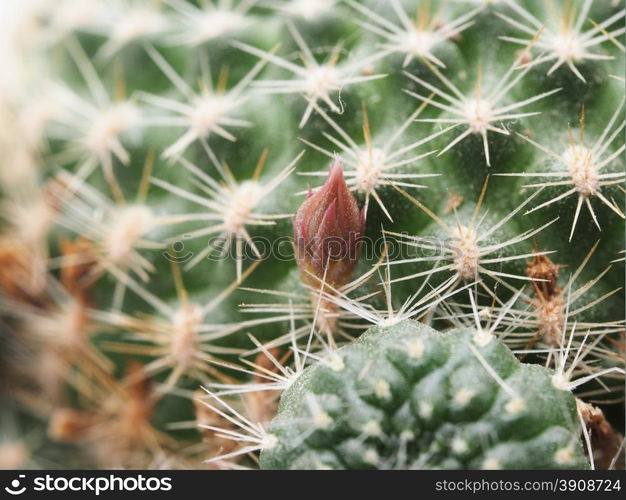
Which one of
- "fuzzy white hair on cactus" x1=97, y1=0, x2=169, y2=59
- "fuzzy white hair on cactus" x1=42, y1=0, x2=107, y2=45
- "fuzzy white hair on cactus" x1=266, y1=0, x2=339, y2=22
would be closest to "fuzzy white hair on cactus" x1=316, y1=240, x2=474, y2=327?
"fuzzy white hair on cactus" x1=266, y1=0, x2=339, y2=22

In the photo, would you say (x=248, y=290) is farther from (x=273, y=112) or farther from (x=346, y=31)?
(x=346, y=31)

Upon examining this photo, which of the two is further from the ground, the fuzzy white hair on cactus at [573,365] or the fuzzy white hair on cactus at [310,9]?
the fuzzy white hair on cactus at [310,9]

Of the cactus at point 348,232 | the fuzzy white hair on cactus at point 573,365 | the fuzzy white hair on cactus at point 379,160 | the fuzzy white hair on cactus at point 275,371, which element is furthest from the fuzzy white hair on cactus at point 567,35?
the fuzzy white hair on cactus at point 275,371

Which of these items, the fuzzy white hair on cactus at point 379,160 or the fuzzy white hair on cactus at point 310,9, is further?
the fuzzy white hair on cactus at point 310,9

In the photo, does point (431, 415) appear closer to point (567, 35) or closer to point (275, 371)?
point (275, 371)

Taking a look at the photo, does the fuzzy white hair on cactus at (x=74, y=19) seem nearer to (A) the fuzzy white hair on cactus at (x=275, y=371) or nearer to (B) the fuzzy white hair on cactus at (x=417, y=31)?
(B) the fuzzy white hair on cactus at (x=417, y=31)

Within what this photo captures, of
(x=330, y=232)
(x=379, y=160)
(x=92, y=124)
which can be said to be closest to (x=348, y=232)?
(x=330, y=232)

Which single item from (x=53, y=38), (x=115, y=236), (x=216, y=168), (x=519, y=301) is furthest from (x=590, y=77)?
(x=53, y=38)
